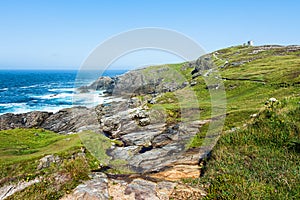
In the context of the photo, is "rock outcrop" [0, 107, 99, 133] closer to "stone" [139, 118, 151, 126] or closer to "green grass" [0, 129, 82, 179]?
"green grass" [0, 129, 82, 179]

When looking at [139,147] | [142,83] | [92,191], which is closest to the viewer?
[92,191]

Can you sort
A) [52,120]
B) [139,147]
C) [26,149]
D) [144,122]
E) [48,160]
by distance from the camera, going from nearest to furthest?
[48,160], [139,147], [26,149], [144,122], [52,120]

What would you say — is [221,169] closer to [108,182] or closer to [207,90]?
[108,182]

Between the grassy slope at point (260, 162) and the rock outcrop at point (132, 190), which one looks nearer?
the grassy slope at point (260, 162)

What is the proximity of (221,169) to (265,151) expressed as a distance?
2735mm

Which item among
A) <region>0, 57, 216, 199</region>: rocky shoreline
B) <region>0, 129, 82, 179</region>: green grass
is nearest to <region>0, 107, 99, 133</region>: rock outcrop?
<region>0, 57, 216, 199</region>: rocky shoreline

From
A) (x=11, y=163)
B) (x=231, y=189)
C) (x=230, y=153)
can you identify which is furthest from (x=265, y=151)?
(x=11, y=163)

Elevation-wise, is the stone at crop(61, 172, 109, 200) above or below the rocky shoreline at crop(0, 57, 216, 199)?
above

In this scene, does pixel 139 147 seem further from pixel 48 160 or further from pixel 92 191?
pixel 92 191

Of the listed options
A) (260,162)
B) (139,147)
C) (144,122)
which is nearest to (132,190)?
(260,162)

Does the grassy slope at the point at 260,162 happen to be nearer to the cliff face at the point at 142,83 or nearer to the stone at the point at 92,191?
the stone at the point at 92,191

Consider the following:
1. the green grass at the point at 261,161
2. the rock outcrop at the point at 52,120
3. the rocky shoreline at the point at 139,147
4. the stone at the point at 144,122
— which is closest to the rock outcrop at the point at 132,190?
the rocky shoreline at the point at 139,147

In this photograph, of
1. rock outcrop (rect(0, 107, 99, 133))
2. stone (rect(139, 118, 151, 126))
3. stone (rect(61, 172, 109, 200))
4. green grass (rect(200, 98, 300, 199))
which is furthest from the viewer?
rock outcrop (rect(0, 107, 99, 133))

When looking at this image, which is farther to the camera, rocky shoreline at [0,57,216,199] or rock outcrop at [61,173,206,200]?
rocky shoreline at [0,57,216,199]
